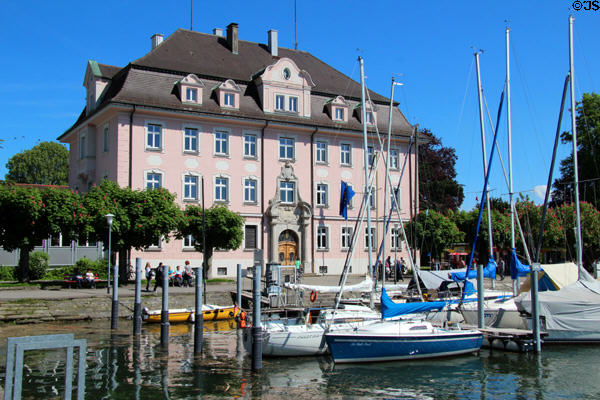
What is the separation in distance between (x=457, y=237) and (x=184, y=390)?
3755 centimetres

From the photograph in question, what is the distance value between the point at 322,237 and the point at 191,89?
49.2 feet

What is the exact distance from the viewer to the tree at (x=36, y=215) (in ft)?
106

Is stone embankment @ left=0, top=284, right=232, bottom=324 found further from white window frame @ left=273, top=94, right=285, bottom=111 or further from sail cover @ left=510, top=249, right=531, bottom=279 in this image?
white window frame @ left=273, top=94, right=285, bottom=111

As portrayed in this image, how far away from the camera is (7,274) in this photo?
1709 inches

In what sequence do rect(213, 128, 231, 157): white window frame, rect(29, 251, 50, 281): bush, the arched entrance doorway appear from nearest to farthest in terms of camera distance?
1. rect(29, 251, 50, 281): bush
2. rect(213, 128, 231, 157): white window frame
3. the arched entrance doorway

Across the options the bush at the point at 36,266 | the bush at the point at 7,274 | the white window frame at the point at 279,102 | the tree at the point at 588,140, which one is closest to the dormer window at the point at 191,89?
the white window frame at the point at 279,102

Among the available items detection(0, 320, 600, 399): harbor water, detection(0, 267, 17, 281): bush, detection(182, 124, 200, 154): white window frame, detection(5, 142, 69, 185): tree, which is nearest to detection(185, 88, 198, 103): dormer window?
detection(182, 124, 200, 154): white window frame

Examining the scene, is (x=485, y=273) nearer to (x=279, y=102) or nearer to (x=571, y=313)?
(x=571, y=313)

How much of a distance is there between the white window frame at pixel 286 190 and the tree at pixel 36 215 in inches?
675

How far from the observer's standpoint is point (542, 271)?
2697cm

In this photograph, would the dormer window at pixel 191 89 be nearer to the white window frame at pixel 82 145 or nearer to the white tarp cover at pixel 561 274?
the white window frame at pixel 82 145

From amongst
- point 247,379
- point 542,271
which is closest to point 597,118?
point 542,271

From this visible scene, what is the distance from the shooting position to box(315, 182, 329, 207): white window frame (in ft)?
161

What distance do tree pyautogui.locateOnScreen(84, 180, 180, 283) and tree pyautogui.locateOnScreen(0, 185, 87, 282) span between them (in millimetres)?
904
